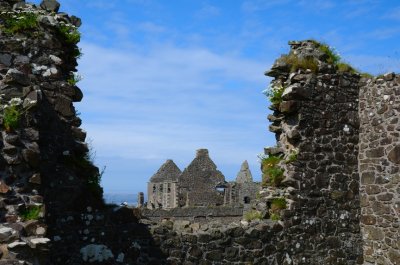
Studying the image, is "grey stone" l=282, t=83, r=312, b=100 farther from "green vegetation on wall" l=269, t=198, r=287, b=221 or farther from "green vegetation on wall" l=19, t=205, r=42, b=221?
"green vegetation on wall" l=19, t=205, r=42, b=221

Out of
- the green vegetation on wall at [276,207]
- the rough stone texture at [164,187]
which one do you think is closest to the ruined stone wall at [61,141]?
the green vegetation on wall at [276,207]

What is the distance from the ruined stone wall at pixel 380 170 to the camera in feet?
32.8

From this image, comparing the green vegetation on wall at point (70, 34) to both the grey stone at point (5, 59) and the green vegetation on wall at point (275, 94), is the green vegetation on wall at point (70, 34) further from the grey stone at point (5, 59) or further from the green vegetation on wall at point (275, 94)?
the green vegetation on wall at point (275, 94)

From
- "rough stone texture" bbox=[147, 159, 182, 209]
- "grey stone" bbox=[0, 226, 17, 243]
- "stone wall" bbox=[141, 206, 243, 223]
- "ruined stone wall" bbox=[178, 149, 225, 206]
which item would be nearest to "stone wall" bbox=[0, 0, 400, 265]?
"grey stone" bbox=[0, 226, 17, 243]

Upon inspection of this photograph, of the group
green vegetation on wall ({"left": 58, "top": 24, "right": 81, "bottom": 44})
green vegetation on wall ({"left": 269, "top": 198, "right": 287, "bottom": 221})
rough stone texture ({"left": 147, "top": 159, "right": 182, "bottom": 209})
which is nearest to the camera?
green vegetation on wall ({"left": 58, "top": 24, "right": 81, "bottom": 44})

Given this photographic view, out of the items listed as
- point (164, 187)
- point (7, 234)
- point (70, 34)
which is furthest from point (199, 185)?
point (7, 234)

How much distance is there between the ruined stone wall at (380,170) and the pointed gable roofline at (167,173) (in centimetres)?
3864

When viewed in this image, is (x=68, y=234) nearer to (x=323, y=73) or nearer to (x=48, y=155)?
(x=48, y=155)

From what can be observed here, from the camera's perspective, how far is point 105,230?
25.8ft

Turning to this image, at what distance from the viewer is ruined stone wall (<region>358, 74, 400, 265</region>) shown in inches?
393

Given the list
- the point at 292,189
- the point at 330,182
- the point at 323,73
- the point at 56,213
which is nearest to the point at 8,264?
the point at 56,213

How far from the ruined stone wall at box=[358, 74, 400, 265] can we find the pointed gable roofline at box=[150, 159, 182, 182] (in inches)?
1521

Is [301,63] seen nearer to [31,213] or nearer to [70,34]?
[70,34]

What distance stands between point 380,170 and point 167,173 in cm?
4016
